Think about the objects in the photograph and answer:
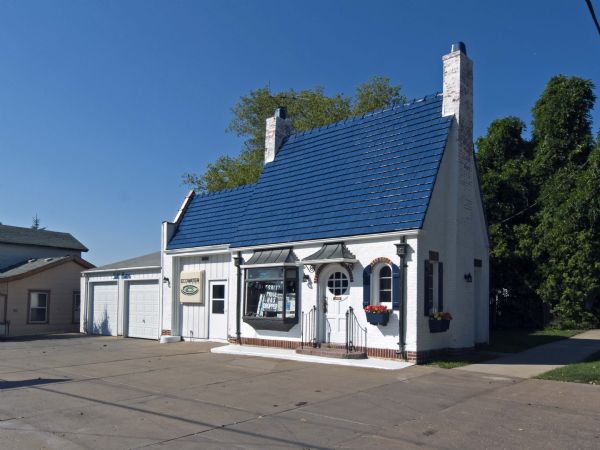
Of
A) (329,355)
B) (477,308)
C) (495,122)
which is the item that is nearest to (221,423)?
(329,355)

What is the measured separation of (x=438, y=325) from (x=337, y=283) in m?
2.94

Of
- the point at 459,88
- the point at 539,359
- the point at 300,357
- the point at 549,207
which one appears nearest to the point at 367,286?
the point at 300,357

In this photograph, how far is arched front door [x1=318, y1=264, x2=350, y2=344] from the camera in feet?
50.0

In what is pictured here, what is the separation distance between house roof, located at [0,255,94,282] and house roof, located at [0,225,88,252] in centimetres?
190

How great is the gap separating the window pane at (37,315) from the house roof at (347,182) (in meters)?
12.1

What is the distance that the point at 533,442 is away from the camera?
7160 mm

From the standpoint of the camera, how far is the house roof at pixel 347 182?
1462 cm

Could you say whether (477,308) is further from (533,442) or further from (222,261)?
(533,442)

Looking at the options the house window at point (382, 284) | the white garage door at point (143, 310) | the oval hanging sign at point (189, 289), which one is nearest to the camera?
the house window at point (382, 284)

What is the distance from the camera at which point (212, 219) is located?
69.9 feet

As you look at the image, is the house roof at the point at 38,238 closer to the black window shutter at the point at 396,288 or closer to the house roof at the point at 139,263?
the house roof at the point at 139,263

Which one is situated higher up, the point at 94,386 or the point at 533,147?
the point at 533,147

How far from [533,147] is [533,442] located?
22207 millimetres

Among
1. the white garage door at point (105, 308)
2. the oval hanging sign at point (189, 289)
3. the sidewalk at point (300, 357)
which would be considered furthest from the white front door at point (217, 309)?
the white garage door at point (105, 308)
